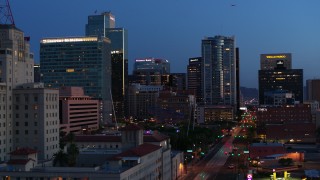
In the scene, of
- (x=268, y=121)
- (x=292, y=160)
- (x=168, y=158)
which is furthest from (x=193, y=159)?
(x=268, y=121)

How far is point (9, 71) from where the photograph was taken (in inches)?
3145

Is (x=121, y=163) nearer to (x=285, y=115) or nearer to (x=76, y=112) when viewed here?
(x=76, y=112)

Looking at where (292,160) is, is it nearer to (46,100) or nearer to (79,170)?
(46,100)

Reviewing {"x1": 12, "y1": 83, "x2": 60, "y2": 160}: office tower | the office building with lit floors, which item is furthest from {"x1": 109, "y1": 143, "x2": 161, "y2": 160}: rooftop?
the office building with lit floors

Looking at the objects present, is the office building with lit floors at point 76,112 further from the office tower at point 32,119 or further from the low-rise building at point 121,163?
the office tower at point 32,119

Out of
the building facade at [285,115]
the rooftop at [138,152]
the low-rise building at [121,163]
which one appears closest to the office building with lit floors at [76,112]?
the low-rise building at [121,163]

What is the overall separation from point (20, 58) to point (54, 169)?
1291 inches

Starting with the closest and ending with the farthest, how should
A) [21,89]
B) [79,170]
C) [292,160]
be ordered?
[79,170] < [21,89] < [292,160]

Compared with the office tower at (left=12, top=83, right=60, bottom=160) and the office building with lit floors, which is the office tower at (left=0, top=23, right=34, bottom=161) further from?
the office building with lit floors

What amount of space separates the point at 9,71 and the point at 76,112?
6770cm

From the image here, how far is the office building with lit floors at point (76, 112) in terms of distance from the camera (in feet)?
457

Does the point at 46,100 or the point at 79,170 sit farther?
the point at 46,100

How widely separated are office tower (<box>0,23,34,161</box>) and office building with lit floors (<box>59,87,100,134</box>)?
1998 inches

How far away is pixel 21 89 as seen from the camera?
79.8 metres
